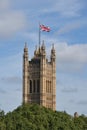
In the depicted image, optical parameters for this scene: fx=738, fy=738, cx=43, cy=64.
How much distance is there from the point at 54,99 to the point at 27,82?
8.42 meters

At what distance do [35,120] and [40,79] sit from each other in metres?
89.3

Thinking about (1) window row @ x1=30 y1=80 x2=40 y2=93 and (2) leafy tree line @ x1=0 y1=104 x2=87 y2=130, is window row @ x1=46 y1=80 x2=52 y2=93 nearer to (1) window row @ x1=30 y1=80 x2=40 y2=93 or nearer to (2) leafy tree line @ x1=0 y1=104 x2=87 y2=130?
(1) window row @ x1=30 y1=80 x2=40 y2=93

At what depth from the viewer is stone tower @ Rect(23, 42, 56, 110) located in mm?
193250

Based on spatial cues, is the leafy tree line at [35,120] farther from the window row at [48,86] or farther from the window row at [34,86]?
the window row at [48,86]

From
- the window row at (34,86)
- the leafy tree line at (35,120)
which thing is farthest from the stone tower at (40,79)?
the leafy tree line at (35,120)

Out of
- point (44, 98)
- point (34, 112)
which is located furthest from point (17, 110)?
point (44, 98)

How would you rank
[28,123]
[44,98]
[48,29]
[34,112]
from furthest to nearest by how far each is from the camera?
[44,98]
[48,29]
[34,112]
[28,123]

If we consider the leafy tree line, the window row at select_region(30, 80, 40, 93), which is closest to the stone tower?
the window row at select_region(30, 80, 40, 93)

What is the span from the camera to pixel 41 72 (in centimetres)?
19550

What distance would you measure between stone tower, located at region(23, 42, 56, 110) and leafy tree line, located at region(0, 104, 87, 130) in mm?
79090

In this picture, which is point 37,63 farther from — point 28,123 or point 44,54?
Result: point 28,123

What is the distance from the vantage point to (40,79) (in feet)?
641

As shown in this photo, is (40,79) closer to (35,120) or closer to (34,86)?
(34,86)

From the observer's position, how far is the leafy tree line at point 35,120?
10262 cm
